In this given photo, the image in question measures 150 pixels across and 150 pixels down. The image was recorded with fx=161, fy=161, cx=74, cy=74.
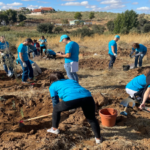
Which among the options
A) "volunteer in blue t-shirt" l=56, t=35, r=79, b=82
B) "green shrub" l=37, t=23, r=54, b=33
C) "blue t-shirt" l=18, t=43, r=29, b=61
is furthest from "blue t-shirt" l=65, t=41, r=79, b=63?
"green shrub" l=37, t=23, r=54, b=33

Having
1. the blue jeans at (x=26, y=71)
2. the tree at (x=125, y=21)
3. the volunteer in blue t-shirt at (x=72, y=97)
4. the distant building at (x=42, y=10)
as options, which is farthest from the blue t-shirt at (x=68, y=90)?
the distant building at (x=42, y=10)

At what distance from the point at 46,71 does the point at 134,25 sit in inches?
758

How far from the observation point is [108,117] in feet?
9.78

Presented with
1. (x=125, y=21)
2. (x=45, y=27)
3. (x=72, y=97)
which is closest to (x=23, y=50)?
(x=72, y=97)

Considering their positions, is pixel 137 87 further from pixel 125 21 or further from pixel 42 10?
pixel 42 10

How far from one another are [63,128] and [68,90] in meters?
1.02

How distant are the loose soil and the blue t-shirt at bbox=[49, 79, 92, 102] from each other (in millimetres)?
815

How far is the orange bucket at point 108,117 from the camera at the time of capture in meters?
2.98

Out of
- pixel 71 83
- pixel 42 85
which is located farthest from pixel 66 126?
pixel 42 85

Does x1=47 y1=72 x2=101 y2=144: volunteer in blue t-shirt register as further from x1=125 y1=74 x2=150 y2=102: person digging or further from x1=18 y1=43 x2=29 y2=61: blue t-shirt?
x1=18 y1=43 x2=29 y2=61: blue t-shirt

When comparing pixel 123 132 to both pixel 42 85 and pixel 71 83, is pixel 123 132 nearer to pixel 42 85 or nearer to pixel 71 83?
pixel 71 83

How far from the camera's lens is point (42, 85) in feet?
18.0

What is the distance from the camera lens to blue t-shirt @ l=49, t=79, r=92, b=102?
90.4 inches

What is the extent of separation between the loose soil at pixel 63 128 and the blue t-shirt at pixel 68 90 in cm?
81
